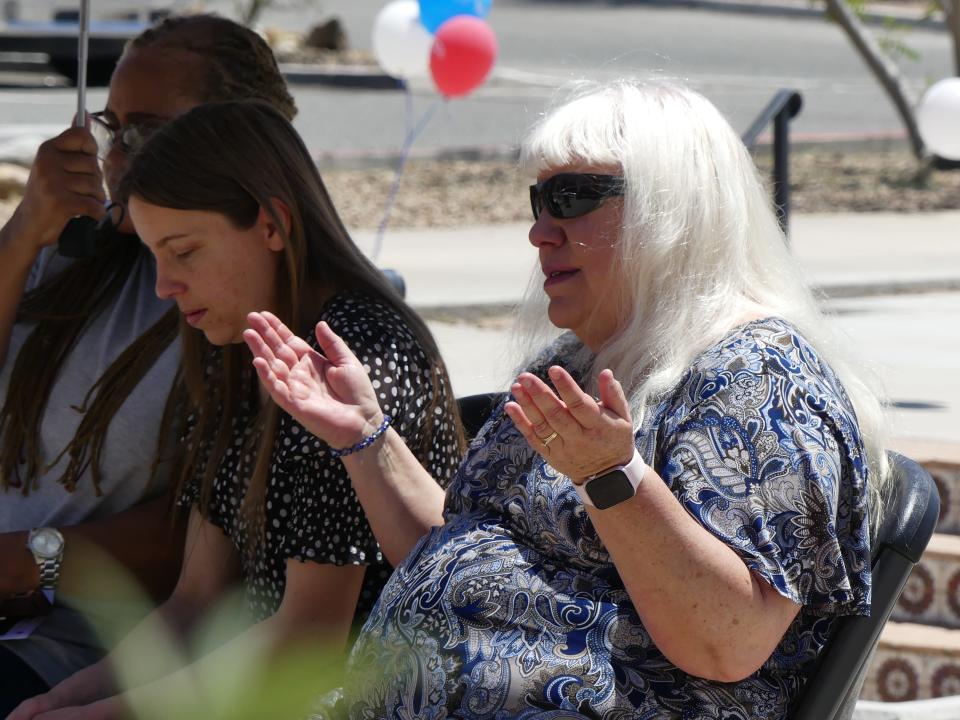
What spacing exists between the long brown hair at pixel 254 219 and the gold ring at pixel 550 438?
2.10 feet

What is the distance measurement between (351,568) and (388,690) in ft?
0.82

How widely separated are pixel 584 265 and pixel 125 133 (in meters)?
1.17

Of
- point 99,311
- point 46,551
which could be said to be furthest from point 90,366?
point 46,551

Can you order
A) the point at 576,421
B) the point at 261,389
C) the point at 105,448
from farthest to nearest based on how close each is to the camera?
the point at 105,448 < the point at 261,389 < the point at 576,421

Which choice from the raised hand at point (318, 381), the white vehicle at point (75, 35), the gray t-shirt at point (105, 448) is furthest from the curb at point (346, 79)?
the raised hand at point (318, 381)

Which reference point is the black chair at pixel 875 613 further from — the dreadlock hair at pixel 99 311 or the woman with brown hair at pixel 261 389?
the dreadlock hair at pixel 99 311

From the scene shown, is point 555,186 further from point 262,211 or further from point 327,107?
point 327,107

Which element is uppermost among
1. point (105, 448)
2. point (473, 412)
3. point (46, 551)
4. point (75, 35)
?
point (473, 412)

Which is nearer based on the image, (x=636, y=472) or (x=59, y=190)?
(x=636, y=472)

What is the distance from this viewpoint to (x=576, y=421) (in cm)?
179

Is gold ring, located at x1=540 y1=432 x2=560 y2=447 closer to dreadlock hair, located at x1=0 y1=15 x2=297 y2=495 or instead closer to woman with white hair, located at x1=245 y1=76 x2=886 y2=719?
woman with white hair, located at x1=245 y1=76 x2=886 y2=719

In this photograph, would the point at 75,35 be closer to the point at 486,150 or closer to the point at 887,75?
the point at 486,150

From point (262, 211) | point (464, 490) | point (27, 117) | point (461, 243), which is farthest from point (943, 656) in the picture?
point (27, 117)

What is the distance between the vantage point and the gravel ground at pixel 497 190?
429 inches
